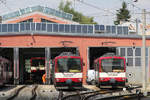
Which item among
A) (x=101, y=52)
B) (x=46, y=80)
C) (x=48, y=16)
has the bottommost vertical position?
(x=46, y=80)

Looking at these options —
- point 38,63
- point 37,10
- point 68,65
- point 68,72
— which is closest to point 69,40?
point 38,63

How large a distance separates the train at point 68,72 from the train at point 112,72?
2.24m

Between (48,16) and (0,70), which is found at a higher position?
(48,16)

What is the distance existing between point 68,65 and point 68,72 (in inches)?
21.3

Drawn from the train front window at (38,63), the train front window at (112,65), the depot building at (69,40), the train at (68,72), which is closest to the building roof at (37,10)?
the train front window at (38,63)

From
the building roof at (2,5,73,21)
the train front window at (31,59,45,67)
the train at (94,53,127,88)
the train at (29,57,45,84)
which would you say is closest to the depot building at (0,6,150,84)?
the train front window at (31,59,45,67)

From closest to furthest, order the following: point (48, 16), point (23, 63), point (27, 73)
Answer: point (27, 73), point (23, 63), point (48, 16)

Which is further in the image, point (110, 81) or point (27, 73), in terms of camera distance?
point (27, 73)

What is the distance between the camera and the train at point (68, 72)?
2539cm

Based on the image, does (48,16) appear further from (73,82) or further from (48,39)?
(73,82)

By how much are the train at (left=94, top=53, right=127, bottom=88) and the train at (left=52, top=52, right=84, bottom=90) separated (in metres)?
2.24

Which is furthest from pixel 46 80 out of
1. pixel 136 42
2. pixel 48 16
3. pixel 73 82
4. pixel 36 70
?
pixel 48 16

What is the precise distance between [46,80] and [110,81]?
14.7 meters

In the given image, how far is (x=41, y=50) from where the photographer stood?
2012 inches
